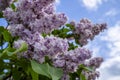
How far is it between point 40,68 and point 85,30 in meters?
1.01

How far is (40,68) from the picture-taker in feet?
6.89

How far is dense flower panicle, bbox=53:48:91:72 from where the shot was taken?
2.21 meters

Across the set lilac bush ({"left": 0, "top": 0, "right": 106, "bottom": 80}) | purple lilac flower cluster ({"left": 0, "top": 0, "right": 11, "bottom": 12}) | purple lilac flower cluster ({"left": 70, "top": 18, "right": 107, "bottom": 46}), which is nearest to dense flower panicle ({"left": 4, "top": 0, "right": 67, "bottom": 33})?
lilac bush ({"left": 0, "top": 0, "right": 106, "bottom": 80})

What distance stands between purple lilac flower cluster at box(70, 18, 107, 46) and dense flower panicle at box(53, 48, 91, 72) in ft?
2.53

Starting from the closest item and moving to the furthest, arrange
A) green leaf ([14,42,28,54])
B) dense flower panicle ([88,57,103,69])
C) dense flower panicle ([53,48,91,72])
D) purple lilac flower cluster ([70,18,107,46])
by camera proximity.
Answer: green leaf ([14,42,28,54])
dense flower panicle ([53,48,91,72])
dense flower panicle ([88,57,103,69])
purple lilac flower cluster ([70,18,107,46])

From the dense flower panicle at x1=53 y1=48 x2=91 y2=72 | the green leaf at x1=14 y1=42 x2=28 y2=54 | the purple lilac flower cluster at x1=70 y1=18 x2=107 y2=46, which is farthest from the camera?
the purple lilac flower cluster at x1=70 y1=18 x2=107 y2=46

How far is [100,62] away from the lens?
2.81 m

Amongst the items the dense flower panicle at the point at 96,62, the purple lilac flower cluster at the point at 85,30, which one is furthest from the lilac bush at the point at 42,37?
the purple lilac flower cluster at the point at 85,30

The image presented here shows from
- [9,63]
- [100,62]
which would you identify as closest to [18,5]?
[9,63]

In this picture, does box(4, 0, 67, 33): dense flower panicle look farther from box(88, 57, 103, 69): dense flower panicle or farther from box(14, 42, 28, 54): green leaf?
box(88, 57, 103, 69): dense flower panicle

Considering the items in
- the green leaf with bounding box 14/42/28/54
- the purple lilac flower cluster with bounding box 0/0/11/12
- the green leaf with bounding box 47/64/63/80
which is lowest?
the green leaf with bounding box 47/64/63/80

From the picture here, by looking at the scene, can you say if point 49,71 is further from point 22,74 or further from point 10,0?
point 10,0

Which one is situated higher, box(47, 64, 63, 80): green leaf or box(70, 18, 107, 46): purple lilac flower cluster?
box(70, 18, 107, 46): purple lilac flower cluster

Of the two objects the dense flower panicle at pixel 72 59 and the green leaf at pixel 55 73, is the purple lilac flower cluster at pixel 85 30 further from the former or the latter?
the green leaf at pixel 55 73
